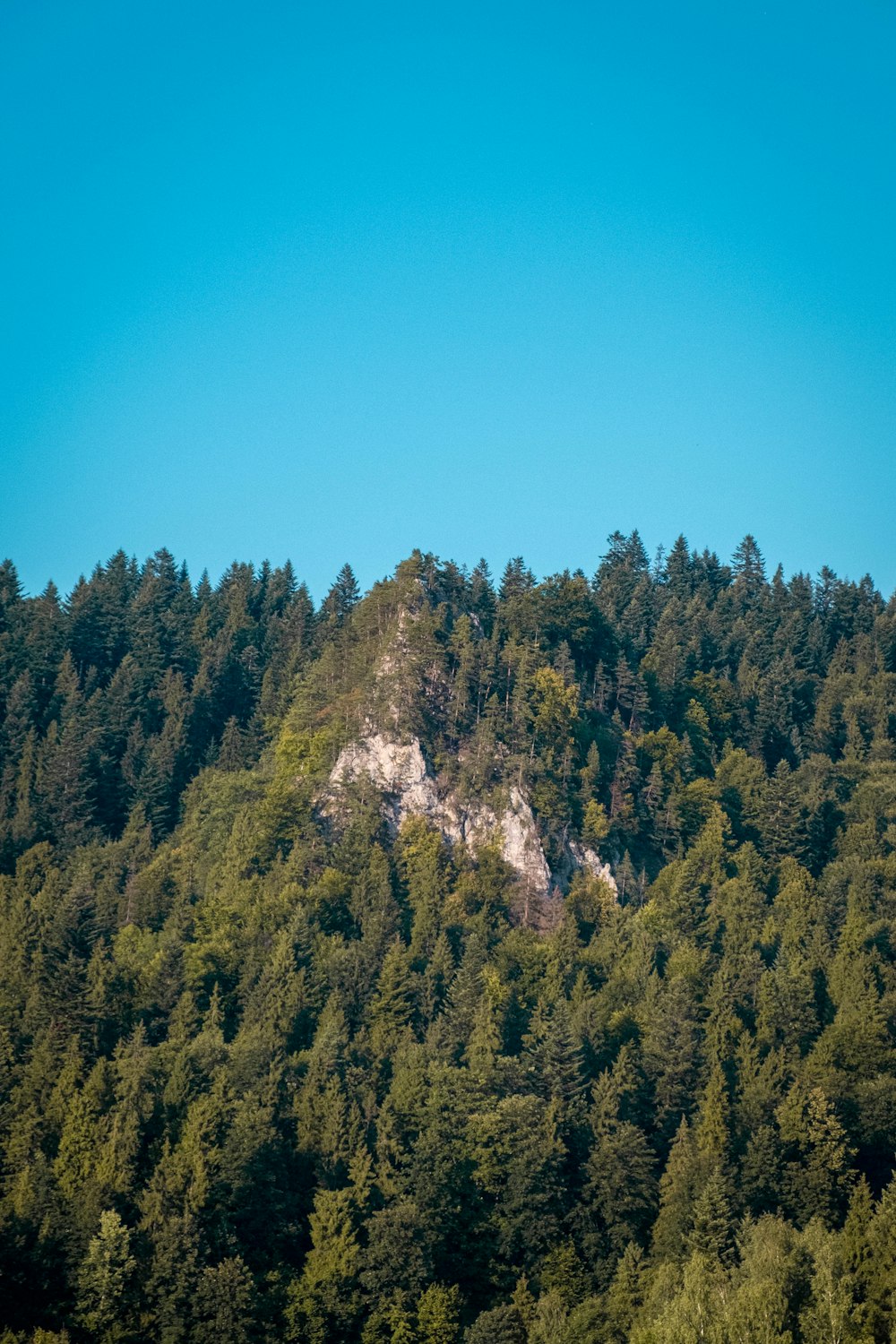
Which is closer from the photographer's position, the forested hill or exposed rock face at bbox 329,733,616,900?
the forested hill

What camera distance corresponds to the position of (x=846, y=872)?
92.7m

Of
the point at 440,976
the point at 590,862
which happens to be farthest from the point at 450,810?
the point at 440,976

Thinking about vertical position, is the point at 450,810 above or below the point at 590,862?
above

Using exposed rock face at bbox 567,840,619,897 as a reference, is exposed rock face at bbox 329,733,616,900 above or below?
above

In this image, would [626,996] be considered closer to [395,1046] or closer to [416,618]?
[395,1046]

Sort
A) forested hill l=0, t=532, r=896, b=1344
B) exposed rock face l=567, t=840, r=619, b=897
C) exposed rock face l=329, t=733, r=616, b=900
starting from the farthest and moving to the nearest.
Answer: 1. exposed rock face l=567, t=840, r=619, b=897
2. exposed rock face l=329, t=733, r=616, b=900
3. forested hill l=0, t=532, r=896, b=1344

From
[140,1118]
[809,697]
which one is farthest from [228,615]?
[140,1118]

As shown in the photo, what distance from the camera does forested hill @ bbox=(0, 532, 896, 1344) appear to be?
6256cm

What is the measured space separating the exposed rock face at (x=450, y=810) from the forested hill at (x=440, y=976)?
0.21 m

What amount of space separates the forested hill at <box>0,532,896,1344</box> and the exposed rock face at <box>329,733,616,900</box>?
0.69ft

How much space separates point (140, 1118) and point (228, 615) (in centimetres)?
6348

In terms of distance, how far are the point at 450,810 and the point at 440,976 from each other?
1365 cm

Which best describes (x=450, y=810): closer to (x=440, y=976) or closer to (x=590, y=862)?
(x=590, y=862)

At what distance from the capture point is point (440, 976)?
8200 centimetres
